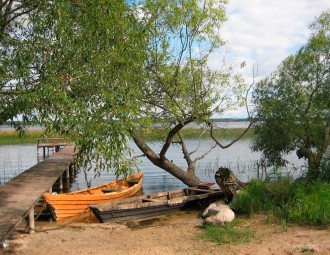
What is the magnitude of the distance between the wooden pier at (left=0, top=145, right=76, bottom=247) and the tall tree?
8.96 m

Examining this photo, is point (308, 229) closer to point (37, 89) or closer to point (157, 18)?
point (37, 89)

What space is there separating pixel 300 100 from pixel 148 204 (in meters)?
8.23

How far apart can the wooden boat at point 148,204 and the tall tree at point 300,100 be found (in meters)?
4.30

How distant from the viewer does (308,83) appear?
15898mm

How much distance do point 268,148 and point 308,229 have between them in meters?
10.4

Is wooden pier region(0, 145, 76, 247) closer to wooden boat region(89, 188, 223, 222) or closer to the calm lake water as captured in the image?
wooden boat region(89, 188, 223, 222)

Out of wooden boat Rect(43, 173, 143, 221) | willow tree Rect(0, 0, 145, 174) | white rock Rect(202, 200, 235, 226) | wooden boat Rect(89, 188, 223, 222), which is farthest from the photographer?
wooden boat Rect(43, 173, 143, 221)

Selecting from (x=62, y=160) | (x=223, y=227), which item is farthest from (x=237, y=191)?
(x=62, y=160)

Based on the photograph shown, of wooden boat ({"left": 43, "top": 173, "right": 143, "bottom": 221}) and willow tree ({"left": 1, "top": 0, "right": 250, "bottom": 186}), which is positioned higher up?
willow tree ({"left": 1, "top": 0, "right": 250, "bottom": 186})

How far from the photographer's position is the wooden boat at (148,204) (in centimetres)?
1102

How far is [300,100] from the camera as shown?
16188 millimetres

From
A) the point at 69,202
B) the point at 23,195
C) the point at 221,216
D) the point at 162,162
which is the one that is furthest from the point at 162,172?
the point at 221,216

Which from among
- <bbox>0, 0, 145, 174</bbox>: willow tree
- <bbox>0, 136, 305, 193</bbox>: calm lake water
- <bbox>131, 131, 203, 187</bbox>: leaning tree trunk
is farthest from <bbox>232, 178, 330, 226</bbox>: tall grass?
<bbox>0, 136, 305, 193</bbox>: calm lake water

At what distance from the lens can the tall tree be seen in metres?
15.3
